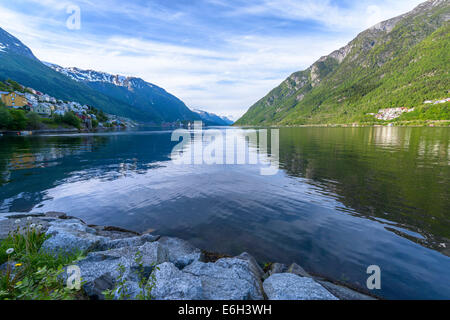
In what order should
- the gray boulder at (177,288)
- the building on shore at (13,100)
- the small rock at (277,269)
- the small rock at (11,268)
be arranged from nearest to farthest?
the gray boulder at (177,288) → the small rock at (11,268) → the small rock at (277,269) → the building on shore at (13,100)

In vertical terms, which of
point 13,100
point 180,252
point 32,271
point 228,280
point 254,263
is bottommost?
point 180,252

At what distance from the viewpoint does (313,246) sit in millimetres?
11352

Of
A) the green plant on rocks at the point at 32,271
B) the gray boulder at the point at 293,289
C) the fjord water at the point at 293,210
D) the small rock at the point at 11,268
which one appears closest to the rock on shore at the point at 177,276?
the gray boulder at the point at 293,289

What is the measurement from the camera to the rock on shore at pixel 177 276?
588cm

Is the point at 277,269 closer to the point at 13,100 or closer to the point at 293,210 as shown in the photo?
the point at 293,210

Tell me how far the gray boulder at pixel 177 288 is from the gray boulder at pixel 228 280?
36 cm

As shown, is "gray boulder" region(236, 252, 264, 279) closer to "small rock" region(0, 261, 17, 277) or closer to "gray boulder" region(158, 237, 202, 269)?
"gray boulder" region(158, 237, 202, 269)

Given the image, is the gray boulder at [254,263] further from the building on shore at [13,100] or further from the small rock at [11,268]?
the building on shore at [13,100]

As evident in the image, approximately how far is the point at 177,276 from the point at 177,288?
0.81 meters

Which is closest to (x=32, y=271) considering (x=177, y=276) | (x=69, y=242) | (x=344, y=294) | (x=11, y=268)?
(x=11, y=268)

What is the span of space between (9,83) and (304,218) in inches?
10127

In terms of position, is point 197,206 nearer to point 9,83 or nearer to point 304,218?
point 304,218

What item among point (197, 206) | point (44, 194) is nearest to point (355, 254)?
point (197, 206)

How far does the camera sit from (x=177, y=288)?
5793mm
